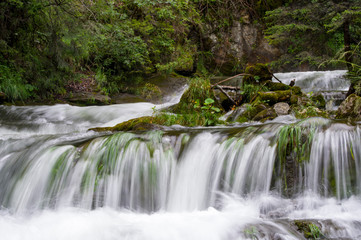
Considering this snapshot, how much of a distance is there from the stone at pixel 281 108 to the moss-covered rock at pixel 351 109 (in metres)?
1.16

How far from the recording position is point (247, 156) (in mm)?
3725

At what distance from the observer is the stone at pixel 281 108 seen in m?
6.48

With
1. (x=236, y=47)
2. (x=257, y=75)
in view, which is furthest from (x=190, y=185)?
(x=236, y=47)

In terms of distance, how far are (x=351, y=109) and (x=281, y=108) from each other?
153 centimetres

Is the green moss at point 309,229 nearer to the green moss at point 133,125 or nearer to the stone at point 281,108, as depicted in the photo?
the green moss at point 133,125

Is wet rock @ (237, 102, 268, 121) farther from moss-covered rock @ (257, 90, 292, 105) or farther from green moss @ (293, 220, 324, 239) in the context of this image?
green moss @ (293, 220, 324, 239)

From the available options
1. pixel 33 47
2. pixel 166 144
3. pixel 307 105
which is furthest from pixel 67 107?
pixel 307 105

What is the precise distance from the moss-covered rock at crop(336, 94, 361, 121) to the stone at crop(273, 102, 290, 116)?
3.82 ft

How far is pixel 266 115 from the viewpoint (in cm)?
630

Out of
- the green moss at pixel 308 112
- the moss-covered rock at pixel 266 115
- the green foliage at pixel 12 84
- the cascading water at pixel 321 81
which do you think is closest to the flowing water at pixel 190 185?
the moss-covered rock at pixel 266 115

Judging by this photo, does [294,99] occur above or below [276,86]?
below

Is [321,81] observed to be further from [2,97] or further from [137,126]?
[2,97]

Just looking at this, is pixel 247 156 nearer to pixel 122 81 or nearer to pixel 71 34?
pixel 71 34

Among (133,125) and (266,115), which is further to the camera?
(266,115)
